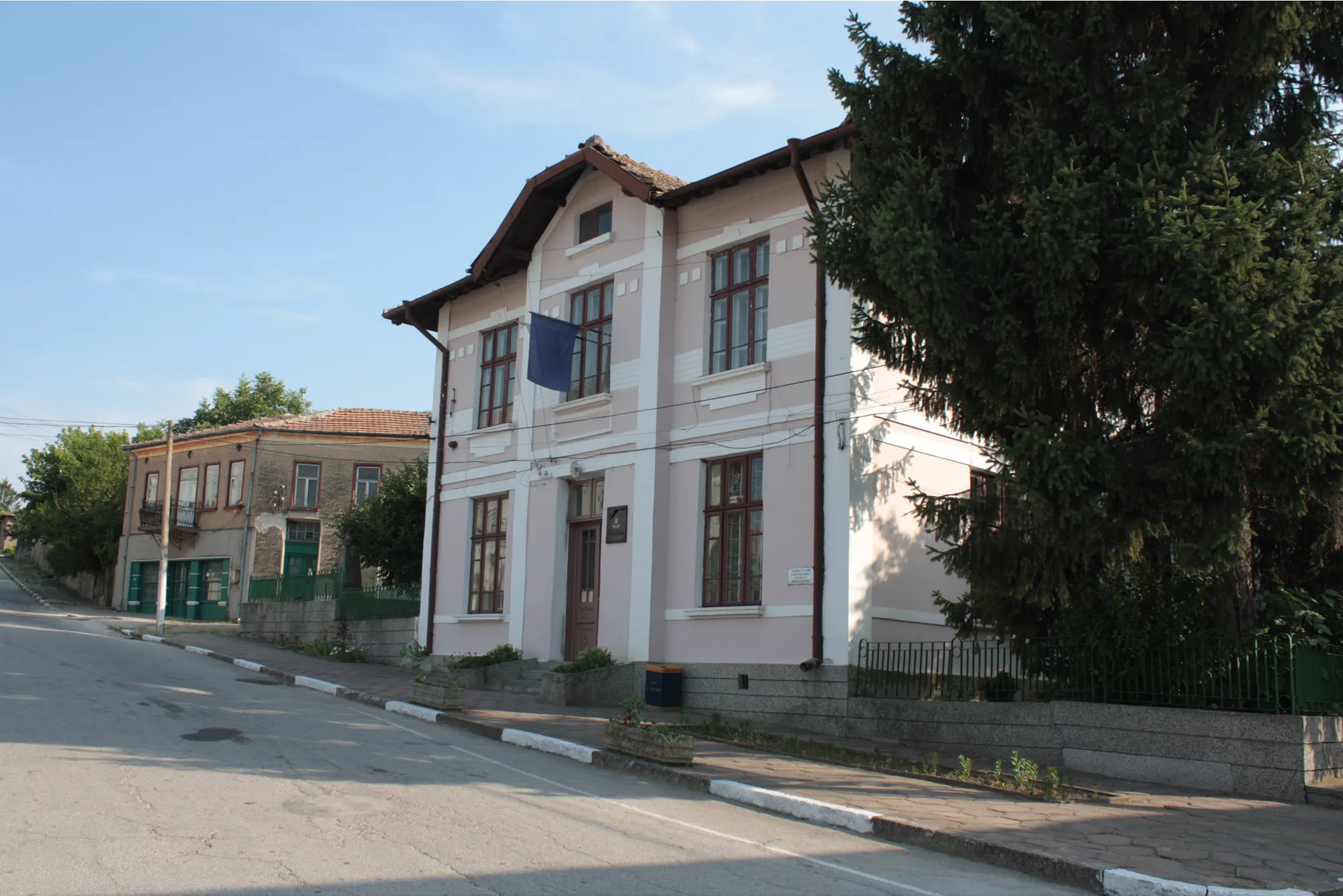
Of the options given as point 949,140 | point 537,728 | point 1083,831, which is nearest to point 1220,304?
point 949,140

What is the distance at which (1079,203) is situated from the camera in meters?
10.1

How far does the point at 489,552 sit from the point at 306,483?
23.6m

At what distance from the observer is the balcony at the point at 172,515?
1727 inches

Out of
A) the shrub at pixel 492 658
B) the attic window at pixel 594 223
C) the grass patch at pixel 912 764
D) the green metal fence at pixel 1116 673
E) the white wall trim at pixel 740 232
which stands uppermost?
the attic window at pixel 594 223

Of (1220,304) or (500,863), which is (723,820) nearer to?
(500,863)

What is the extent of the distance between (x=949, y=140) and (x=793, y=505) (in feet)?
18.6

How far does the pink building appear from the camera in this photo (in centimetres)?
1518

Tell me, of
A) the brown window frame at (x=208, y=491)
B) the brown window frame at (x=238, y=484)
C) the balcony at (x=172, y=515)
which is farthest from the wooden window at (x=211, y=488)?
the brown window frame at (x=238, y=484)

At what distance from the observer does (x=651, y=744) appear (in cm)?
1145

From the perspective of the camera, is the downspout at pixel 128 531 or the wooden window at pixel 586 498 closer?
the wooden window at pixel 586 498

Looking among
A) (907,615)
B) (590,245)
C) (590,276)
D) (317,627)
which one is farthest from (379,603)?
(907,615)

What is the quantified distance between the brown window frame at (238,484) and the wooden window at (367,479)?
412 cm

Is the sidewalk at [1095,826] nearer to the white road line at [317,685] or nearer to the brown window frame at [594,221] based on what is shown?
the white road line at [317,685]

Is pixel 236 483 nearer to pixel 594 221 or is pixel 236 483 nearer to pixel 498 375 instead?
pixel 498 375
